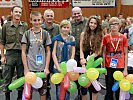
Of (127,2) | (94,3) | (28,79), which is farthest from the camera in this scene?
(127,2)

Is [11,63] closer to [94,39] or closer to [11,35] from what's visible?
[11,35]

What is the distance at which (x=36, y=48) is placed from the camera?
295 cm

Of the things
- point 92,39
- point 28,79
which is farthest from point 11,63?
point 92,39

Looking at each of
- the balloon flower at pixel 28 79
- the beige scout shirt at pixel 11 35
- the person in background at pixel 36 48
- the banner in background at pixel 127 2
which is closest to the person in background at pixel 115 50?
the person in background at pixel 36 48

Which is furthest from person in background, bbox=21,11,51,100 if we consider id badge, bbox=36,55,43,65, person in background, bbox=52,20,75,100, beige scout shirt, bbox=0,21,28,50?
beige scout shirt, bbox=0,21,28,50

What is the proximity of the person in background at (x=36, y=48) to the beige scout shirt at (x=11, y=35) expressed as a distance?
41cm

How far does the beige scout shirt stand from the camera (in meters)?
3.32

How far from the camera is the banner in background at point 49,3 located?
1018 centimetres

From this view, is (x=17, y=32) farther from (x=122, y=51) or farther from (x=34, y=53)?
(x=122, y=51)

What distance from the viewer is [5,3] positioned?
10414 mm

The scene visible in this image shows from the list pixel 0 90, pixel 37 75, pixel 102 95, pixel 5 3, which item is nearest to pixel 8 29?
pixel 37 75

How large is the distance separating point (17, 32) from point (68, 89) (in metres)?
1.14

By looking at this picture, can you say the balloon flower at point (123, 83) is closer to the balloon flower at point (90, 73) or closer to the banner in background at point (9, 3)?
the balloon flower at point (90, 73)

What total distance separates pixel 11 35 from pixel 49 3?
7.11 m
